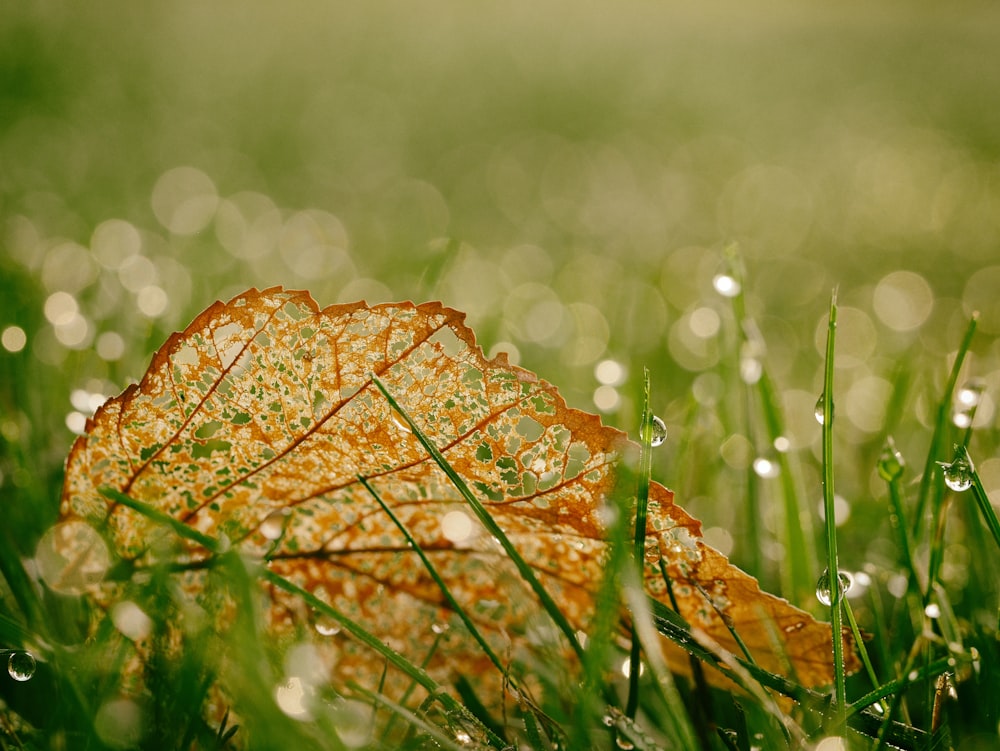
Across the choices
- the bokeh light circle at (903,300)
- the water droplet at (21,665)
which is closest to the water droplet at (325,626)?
the water droplet at (21,665)

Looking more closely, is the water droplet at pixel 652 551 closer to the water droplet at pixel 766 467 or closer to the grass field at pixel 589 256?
the grass field at pixel 589 256

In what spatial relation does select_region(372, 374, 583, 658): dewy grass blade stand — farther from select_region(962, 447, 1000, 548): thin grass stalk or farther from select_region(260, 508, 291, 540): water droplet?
select_region(962, 447, 1000, 548): thin grass stalk

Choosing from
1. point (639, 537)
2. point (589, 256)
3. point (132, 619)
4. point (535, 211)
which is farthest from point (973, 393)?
point (535, 211)

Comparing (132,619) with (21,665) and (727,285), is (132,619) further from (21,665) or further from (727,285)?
(727,285)

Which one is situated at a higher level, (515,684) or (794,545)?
(794,545)

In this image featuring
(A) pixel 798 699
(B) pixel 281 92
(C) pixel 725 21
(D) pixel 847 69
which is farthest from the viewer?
(C) pixel 725 21

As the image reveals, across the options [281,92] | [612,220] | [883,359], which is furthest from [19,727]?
[281,92]

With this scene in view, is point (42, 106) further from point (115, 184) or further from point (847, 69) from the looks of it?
point (847, 69)
